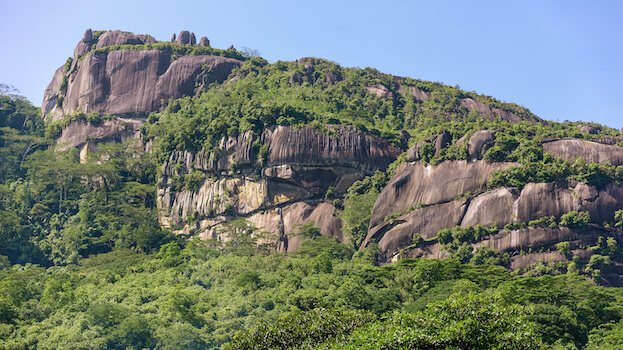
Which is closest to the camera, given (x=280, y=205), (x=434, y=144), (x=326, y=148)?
(x=434, y=144)

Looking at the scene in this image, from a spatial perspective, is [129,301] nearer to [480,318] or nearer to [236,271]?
[236,271]

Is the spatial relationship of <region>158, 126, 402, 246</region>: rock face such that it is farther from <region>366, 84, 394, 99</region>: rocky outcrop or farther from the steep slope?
<region>366, 84, 394, 99</region>: rocky outcrop

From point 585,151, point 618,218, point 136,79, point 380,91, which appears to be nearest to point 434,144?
point 585,151

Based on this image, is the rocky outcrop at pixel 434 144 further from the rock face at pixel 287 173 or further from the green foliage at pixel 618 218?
the green foliage at pixel 618 218

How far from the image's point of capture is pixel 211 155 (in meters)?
71.7

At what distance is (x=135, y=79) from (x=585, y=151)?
193ft

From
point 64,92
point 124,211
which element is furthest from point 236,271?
point 64,92

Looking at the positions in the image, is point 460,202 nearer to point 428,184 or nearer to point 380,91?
point 428,184

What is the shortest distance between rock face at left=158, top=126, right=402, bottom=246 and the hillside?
197 mm

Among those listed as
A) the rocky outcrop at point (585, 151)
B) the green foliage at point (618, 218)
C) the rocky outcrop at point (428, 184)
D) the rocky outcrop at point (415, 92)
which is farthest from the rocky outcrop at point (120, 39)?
the green foliage at point (618, 218)

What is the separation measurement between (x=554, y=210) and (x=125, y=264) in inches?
1393

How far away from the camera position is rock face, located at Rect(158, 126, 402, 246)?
67.8 meters

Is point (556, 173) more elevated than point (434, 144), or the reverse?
point (434, 144)

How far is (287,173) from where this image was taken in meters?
67.8
